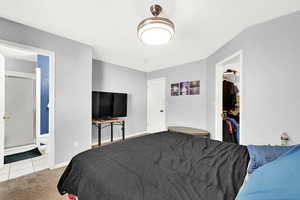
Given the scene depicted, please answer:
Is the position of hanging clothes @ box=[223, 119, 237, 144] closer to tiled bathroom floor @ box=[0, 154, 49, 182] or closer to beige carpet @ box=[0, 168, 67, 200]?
beige carpet @ box=[0, 168, 67, 200]

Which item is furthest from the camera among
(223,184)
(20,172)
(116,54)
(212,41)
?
(116,54)

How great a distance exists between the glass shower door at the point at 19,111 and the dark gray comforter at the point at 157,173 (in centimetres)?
325

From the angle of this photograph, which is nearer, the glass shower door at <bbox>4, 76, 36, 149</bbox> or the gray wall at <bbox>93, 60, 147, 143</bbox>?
Result: the glass shower door at <bbox>4, 76, 36, 149</bbox>

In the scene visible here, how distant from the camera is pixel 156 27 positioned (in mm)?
1472

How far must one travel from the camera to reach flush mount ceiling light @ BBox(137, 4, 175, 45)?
1.46 meters

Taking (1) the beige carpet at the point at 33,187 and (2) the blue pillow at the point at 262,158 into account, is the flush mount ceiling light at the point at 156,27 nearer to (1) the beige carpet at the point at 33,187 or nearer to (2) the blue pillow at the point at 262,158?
(2) the blue pillow at the point at 262,158

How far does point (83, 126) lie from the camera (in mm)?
2564

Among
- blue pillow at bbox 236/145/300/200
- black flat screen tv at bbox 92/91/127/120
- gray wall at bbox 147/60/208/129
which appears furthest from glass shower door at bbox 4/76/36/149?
blue pillow at bbox 236/145/300/200

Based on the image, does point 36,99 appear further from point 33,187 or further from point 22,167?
point 33,187

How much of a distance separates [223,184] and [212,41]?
253 centimetres

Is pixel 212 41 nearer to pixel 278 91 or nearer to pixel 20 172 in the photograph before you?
pixel 278 91

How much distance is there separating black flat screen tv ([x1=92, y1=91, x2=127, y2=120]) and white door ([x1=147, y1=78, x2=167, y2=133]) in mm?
1176

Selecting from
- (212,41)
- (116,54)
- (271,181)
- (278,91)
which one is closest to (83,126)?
(116,54)

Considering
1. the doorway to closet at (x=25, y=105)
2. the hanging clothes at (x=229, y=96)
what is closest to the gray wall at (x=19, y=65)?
the doorway to closet at (x=25, y=105)
